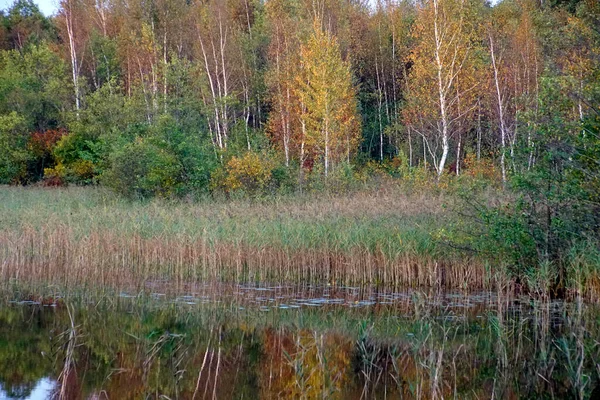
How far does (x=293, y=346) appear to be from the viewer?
8.66 meters

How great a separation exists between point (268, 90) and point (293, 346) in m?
24.2

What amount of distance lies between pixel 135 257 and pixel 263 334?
14.9ft

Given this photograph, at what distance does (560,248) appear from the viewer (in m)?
10.5

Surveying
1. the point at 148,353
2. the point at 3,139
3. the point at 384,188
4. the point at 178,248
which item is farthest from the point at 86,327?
the point at 3,139

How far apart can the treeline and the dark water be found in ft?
34.9

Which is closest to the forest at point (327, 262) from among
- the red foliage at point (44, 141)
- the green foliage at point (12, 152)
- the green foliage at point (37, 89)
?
the red foliage at point (44, 141)

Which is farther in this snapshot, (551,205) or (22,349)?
(551,205)

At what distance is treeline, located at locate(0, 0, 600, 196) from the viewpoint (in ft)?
76.1

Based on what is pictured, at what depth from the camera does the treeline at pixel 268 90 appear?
2319cm

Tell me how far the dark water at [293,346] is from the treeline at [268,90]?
1065 centimetres

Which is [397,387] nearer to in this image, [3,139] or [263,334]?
[263,334]

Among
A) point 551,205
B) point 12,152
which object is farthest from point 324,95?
point 551,205

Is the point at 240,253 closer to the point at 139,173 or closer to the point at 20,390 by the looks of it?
the point at 20,390

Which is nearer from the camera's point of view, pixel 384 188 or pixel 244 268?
pixel 244 268
